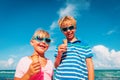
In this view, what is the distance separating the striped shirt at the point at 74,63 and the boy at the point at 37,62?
2.34 feet

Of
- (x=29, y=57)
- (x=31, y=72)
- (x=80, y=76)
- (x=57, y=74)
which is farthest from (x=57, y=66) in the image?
(x=31, y=72)

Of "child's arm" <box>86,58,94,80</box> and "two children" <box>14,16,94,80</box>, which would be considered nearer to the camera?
"two children" <box>14,16,94,80</box>

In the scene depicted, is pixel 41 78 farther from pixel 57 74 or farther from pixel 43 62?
pixel 57 74

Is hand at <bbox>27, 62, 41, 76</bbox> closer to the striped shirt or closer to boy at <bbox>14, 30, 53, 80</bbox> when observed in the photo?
boy at <bbox>14, 30, 53, 80</bbox>

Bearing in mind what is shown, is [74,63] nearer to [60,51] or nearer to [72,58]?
[72,58]

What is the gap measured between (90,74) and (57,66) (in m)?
0.77

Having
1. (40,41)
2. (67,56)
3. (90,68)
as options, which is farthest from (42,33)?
(90,68)

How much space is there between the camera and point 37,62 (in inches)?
189

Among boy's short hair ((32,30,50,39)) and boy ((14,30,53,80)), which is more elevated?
boy's short hair ((32,30,50,39))

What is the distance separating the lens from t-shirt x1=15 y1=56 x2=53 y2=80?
5.11m

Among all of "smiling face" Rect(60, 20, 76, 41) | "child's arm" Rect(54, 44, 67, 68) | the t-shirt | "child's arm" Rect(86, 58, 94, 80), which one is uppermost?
"smiling face" Rect(60, 20, 76, 41)

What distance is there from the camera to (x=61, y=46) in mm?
5969

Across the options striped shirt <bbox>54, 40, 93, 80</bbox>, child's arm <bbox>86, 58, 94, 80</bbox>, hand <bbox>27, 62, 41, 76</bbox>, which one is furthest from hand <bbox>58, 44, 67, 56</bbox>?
hand <bbox>27, 62, 41, 76</bbox>

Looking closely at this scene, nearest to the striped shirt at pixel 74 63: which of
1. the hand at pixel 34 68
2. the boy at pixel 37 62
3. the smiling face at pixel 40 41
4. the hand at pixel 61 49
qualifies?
the hand at pixel 61 49
